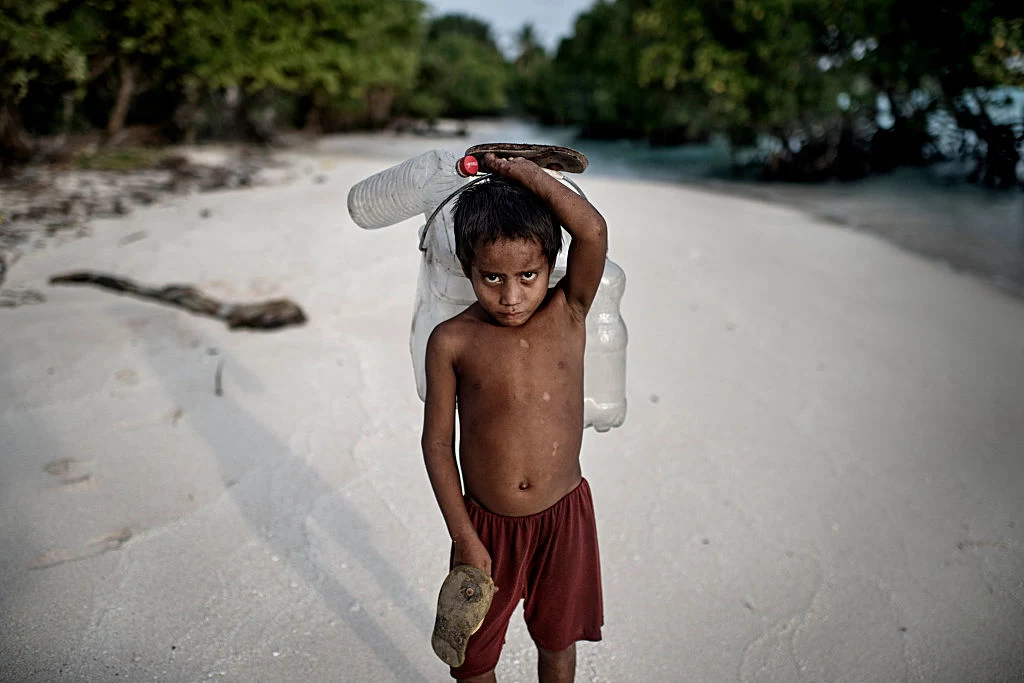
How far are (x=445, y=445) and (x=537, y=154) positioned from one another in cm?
67

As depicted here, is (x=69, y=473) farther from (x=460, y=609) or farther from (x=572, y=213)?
(x=572, y=213)

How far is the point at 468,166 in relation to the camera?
1608mm

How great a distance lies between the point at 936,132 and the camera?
16.9 ft

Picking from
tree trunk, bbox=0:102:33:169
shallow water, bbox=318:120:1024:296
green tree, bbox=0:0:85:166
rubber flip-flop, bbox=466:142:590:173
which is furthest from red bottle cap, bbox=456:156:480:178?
tree trunk, bbox=0:102:33:169

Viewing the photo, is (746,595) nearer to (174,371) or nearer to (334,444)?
(334,444)

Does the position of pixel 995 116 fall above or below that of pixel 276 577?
above

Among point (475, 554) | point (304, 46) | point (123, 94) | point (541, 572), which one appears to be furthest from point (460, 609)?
point (304, 46)

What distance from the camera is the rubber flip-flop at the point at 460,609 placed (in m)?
1.57

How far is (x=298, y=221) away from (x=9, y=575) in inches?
192

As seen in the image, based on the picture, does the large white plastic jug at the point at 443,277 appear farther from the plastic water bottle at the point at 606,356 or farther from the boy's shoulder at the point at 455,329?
the boy's shoulder at the point at 455,329

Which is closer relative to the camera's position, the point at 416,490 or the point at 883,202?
the point at 416,490

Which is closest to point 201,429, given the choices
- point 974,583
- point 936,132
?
point 974,583

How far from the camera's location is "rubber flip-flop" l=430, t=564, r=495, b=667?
1566 millimetres

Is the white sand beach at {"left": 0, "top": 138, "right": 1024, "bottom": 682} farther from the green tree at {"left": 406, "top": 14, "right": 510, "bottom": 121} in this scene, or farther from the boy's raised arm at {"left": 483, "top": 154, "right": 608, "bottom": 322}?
the green tree at {"left": 406, "top": 14, "right": 510, "bottom": 121}
